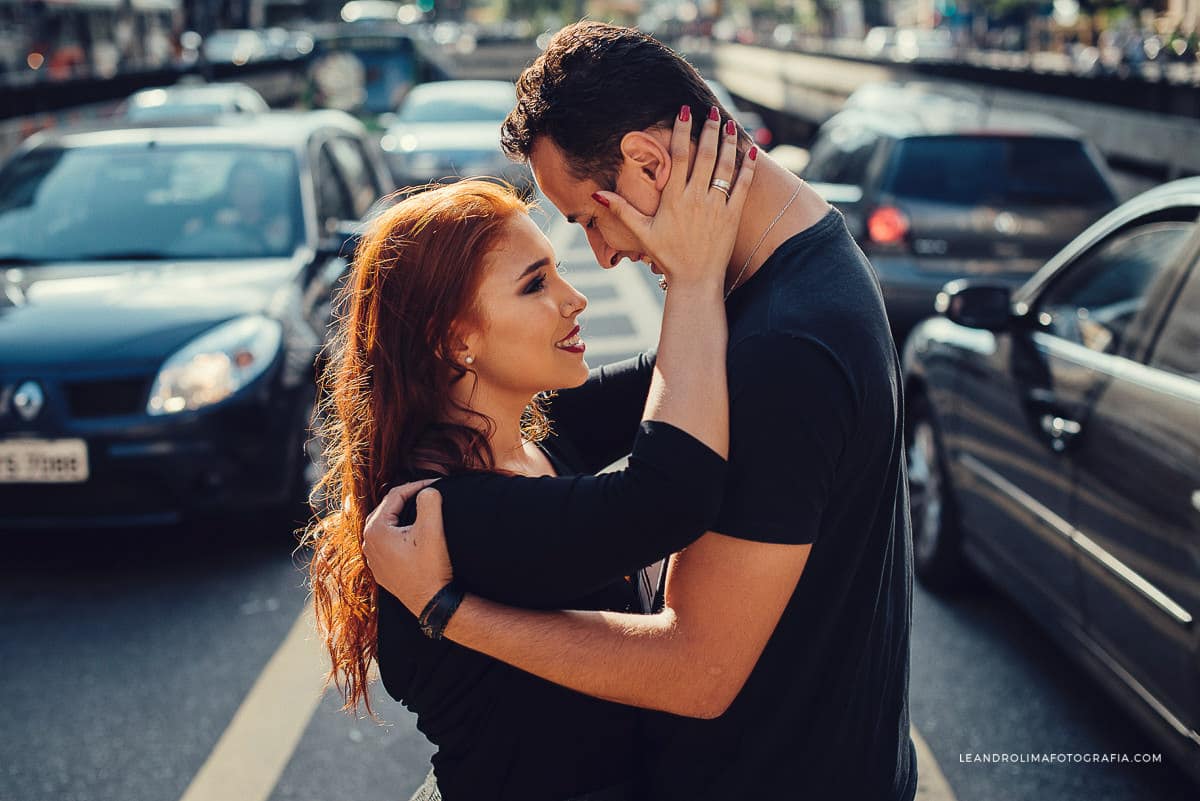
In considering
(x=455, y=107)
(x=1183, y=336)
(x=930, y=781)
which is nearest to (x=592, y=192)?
(x=1183, y=336)

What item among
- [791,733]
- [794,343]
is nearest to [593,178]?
[794,343]

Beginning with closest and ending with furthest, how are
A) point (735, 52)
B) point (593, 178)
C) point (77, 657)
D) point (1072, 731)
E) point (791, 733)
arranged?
point (791, 733) → point (593, 178) → point (1072, 731) → point (77, 657) → point (735, 52)

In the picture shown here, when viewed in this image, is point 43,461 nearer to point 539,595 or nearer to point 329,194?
point 329,194

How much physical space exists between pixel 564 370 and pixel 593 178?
31cm

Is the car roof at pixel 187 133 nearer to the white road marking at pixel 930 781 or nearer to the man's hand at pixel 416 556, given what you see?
the white road marking at pixel 930 781

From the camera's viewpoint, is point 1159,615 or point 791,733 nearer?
point 791,733

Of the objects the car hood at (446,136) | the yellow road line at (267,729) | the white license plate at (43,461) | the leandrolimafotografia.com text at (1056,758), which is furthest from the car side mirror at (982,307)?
the car hood at (446,136)

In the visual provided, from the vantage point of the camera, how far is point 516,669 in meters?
1.81

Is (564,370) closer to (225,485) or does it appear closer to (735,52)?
(225,485)

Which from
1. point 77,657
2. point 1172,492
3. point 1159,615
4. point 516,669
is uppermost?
point 516,669

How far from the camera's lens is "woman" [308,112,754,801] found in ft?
5.39

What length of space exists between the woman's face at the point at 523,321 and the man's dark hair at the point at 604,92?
17 cm

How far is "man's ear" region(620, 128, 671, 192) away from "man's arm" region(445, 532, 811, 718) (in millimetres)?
516

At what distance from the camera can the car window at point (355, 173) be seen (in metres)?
7.66
